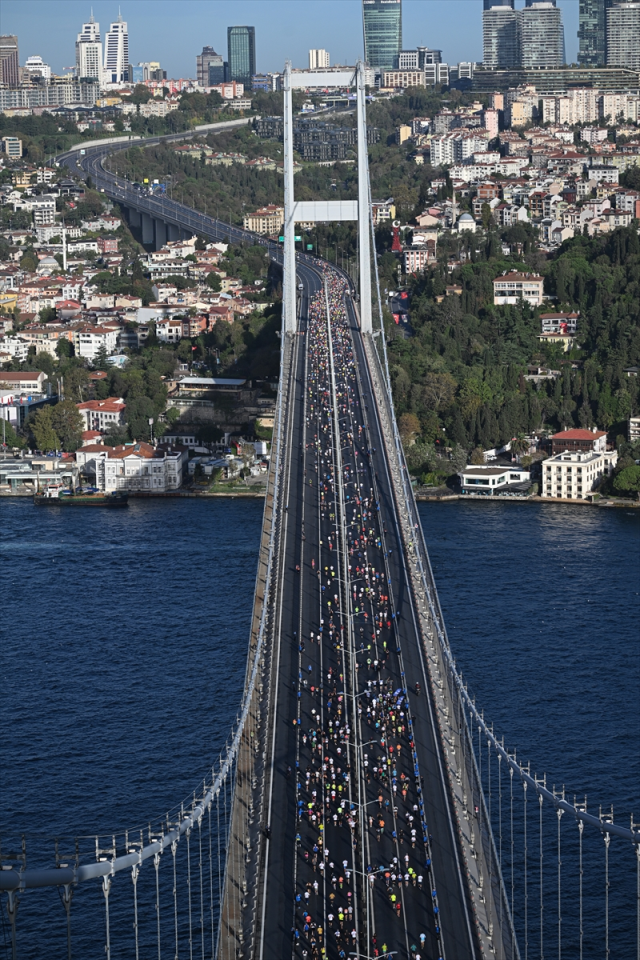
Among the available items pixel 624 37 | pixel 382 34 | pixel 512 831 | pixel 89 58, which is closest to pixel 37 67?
pixel 89 58

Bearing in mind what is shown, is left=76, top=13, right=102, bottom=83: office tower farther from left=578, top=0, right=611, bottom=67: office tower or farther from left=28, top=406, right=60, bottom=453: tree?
left=28, top=406, right=60, bottom=453: tree

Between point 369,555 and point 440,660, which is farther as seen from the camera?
point 369,555

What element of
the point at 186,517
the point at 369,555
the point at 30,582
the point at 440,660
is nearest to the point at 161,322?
the point at 186,517

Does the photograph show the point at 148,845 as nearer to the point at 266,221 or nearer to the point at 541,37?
the point at 266,221

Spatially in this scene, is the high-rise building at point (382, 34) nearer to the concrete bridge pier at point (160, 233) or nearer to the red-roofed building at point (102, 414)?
the concrete bridge pier at point (160, 233)

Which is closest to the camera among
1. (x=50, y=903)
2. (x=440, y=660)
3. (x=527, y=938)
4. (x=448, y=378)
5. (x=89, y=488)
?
(x=527, y=938)

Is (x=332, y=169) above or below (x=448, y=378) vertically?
above

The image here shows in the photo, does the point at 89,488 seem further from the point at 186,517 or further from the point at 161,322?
the point at 161,322

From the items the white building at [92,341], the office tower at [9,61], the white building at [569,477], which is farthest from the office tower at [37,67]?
the white building at [569,477]
